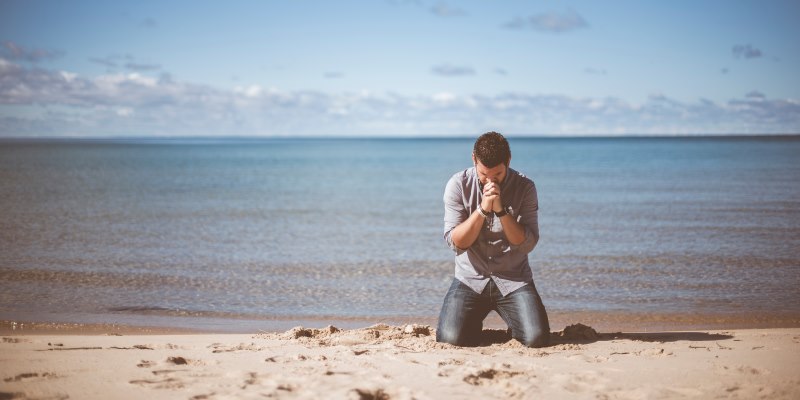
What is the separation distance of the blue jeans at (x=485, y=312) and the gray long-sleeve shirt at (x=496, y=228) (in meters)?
0.08

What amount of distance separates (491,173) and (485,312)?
1.46 meters

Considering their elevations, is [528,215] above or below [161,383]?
above

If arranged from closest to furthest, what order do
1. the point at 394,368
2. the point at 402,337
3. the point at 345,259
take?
the point at 394,368 → the point at 402,337 → the point at 345,259

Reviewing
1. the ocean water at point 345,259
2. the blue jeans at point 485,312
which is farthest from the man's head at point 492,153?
the ocean water at point 345,259

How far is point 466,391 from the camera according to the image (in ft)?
14.8

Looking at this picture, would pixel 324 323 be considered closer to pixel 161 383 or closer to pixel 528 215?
pixel 528 215

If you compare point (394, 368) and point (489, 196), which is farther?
point (489, 196)

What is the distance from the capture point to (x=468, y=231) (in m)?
5.69

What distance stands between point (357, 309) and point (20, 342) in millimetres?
4131

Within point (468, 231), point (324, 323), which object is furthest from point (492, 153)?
point (324, 323)

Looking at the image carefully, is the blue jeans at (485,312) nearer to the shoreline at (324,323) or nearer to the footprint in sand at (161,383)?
the shoreline at (324,323)

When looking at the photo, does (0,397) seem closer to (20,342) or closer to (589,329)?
(20,342)

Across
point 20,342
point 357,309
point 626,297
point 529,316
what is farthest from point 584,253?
point 20,342

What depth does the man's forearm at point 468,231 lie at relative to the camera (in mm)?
5641
